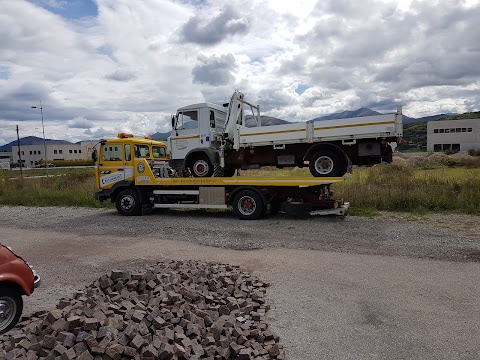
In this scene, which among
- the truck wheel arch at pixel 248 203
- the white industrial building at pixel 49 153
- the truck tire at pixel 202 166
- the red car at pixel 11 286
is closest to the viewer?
the red car at pixel 11 286

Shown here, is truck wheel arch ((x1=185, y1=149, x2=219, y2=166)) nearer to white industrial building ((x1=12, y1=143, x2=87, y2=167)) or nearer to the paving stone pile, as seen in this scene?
the paving stone pile

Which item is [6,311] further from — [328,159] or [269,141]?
[328,159]

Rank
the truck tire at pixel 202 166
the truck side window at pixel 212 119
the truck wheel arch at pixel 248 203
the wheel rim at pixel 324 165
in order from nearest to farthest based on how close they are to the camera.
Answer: the wheel rim at pixel 324 165 < the truck wheel arch at pixel 248 203 < the truck side window at pixel 212 119 < the truck tire at pixel 202 166

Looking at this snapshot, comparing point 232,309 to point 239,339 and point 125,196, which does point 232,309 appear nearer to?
point 239,339

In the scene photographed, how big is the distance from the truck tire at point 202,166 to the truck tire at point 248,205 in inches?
57.6

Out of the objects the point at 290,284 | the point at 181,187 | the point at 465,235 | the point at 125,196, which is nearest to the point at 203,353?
the point at 290,284

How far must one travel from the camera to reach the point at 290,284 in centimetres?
592

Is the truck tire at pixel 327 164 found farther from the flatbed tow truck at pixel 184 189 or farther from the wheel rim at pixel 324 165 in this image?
the flatbed tow truck at pixel 184 189

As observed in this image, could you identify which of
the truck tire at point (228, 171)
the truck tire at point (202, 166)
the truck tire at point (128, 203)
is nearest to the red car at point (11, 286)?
the truck tire at point (202, 166)

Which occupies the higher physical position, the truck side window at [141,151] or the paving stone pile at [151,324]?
the truck side window at [141,151]

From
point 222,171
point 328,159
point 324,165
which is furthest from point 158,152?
point 328,159

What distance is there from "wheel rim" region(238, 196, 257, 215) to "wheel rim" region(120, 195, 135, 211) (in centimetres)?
386

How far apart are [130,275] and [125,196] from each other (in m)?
8.38

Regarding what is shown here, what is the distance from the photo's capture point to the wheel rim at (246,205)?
11.8 metres
